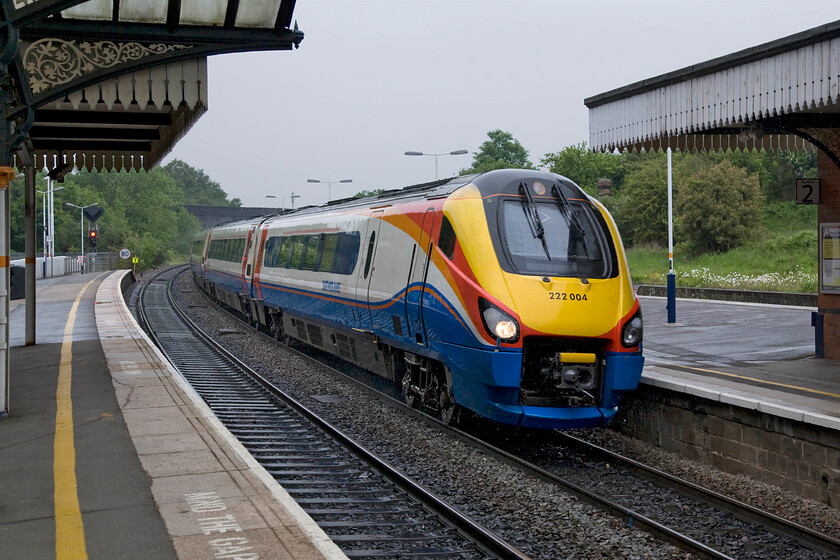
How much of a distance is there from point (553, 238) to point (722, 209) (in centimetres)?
3774

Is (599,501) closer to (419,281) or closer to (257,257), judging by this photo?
(419,281)

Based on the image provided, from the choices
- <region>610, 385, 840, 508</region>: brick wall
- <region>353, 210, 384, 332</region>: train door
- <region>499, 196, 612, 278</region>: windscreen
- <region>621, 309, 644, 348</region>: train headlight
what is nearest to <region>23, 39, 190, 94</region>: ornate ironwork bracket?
<region>353, 210, 384, 332</region>: train door

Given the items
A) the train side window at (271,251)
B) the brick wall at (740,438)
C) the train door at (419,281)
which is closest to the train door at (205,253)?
the train side window at (271,251)

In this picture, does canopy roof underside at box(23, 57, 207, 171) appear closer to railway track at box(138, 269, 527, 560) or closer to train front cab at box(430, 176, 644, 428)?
railway track at box(138, 269, 527, 560)

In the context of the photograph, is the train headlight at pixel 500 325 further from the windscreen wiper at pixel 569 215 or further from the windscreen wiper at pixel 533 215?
the windscreen wiper at pixel 569 215

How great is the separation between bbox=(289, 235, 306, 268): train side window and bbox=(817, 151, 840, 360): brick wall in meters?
9.07

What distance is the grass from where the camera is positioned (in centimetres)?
3353

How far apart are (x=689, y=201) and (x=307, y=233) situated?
113 ft

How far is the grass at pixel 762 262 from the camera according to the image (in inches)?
1320

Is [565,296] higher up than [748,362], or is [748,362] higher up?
[565,296]

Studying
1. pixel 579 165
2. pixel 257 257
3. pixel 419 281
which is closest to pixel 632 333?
pixel 419 281

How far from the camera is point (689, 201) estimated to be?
1806 inches

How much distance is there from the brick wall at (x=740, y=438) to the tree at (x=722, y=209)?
36.7 meters

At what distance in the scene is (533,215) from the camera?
9344 millimetres
